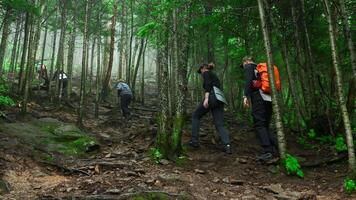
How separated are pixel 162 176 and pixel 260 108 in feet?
8.71

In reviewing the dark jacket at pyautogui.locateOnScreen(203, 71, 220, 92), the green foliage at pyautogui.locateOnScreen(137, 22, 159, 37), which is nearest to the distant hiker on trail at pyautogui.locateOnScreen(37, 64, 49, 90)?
the green foliage at pyautogui.locateOnScreen(137, 22, 159, 37)

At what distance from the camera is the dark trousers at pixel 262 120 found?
756 cm

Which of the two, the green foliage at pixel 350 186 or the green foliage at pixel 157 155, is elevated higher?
the green foliage at pixel 157 155

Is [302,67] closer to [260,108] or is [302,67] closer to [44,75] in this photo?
[260,108]

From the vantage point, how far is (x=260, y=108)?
778cm

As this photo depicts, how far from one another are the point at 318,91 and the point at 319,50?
4.73ft

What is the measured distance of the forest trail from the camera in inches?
220

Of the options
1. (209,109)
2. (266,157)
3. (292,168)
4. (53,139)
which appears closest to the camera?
(292,168)

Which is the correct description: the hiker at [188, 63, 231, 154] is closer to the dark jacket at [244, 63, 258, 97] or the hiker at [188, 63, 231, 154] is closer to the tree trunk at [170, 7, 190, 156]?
the tree trunk at [170, 7, 190, 156]

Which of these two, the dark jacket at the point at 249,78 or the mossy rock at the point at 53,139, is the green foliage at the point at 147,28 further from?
the dark jacket at the point at 249,78

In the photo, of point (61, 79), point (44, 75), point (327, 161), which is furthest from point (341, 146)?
point (44, 75)

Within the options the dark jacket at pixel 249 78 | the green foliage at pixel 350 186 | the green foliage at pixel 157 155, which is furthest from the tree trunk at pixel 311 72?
the green foliage at pixel 157 155

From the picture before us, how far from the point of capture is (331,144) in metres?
8.84

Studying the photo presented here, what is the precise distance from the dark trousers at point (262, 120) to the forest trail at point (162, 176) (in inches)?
17.8
